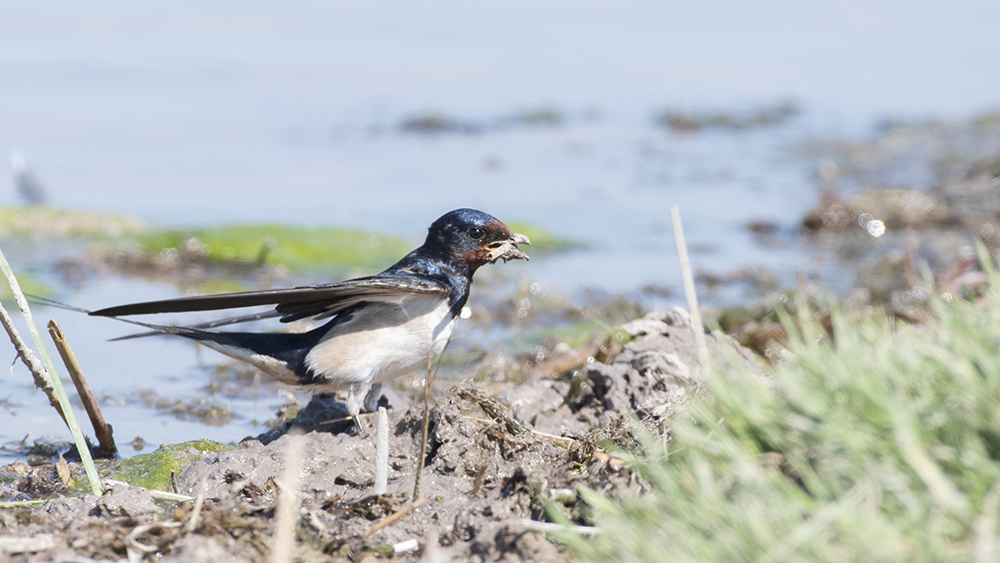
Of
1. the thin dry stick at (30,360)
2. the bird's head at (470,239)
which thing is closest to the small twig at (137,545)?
the thin dry stick at (30,360)

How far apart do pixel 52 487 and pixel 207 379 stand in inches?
83.4

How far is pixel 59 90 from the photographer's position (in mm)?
18297

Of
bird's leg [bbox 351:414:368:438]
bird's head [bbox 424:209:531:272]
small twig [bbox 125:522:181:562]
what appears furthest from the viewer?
bird's head [bbox 424:209:531:272]

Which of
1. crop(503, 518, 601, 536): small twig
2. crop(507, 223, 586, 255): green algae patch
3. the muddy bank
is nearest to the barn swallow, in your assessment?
the muddy bank

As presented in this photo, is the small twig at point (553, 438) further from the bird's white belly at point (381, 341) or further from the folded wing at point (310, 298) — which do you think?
the folded wing at point (310, 298)

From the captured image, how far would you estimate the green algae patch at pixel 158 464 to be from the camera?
13.9 ft

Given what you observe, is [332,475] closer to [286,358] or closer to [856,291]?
[286,358]

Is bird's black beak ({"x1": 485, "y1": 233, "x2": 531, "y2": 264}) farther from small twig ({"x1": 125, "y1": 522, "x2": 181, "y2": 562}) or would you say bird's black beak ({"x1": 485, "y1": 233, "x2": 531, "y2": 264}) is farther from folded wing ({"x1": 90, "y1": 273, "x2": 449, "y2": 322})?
small twig ({"x1": 125, "y1": 522, "x2": 181, "y2": 562})

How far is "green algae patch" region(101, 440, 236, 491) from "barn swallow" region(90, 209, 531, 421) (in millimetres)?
447

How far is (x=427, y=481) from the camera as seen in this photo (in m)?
4.01

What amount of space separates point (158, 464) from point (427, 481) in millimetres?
1213

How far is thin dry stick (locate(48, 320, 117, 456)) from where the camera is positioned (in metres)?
4.36

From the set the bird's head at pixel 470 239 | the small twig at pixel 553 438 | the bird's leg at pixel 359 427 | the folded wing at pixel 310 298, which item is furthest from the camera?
the bird's head at pixel 470 239

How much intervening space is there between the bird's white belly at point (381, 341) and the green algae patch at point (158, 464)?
58 cm
